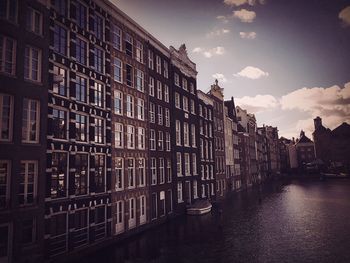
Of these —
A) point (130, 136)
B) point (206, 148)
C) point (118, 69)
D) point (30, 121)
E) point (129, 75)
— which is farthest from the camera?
point (206, 148)

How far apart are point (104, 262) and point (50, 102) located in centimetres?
1235

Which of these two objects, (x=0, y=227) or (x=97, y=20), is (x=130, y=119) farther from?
(x=0, y=227)

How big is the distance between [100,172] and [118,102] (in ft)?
25.3

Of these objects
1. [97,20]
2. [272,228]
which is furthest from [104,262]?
[97,20]

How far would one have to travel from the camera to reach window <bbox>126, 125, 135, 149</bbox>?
101 ft

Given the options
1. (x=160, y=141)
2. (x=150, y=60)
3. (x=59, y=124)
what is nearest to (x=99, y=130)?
(x=59, y=124)

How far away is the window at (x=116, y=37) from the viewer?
3062cm

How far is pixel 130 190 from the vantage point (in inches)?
1198

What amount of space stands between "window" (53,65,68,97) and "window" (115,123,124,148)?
7.53 metres

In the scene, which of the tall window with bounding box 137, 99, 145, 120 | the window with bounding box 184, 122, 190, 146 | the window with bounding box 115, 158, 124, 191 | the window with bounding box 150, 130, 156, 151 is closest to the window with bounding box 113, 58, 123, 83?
the tall window with bounding box 137, 99, 145, 120

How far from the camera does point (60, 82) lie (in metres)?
22.6

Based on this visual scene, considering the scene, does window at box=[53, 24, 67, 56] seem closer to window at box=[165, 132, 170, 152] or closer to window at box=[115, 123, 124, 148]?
window at box=[115, 123, 124, 148]

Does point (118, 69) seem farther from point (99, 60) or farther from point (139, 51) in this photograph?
point (139, 51)

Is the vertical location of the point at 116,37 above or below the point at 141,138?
above
